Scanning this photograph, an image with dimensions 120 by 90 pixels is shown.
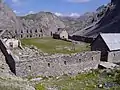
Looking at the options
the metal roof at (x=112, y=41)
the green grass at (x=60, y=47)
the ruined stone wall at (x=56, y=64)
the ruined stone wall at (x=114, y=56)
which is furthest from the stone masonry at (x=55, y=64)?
the green grass at (x=60, y=47)

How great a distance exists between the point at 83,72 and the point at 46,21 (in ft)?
359

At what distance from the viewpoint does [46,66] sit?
3353cm

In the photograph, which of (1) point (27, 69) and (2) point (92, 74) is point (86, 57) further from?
(1) point (27, 69)

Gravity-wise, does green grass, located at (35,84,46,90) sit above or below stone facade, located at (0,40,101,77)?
below

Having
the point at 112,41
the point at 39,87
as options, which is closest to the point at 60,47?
the point at 112,41

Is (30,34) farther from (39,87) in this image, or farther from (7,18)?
(39,87)

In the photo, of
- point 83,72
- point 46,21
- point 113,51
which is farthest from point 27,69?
point 46,21

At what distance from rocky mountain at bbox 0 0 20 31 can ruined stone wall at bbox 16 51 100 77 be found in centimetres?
7596

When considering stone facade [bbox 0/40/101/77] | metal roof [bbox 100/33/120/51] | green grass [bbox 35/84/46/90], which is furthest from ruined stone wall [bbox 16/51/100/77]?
green grass [bbox 35/84/46/90]

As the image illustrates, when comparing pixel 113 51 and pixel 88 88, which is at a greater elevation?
pixel 113 51

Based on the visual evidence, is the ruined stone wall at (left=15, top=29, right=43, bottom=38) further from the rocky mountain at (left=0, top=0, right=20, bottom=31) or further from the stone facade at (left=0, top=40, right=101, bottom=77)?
the stone facade at (left=0, top=40, right=101, bottom=77)

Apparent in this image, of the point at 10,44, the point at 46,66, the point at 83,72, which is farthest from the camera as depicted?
the point at 10,44

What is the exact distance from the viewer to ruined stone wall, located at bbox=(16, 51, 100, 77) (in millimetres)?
32094

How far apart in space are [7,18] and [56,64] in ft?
293
